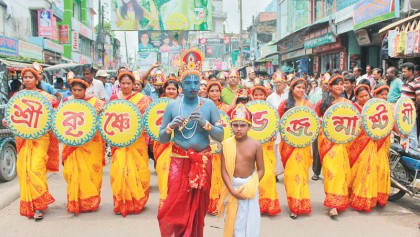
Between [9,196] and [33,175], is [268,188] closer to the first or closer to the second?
[33,175]

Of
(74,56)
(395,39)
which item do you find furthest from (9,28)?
(395,39)

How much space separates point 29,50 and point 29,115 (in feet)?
54.0

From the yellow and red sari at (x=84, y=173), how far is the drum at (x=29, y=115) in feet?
1.28

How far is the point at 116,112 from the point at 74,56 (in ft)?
99.0

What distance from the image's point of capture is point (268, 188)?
491 centimetres

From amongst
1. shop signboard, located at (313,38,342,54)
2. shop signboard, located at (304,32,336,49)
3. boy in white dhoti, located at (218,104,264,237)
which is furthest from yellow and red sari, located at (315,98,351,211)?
shop signboard, located at (313,38,342,54)

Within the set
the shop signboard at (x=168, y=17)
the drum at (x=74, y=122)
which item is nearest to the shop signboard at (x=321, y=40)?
the shop signboard at (x=168, y=17)

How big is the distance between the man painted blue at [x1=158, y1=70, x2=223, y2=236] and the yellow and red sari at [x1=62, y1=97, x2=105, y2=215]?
180 cm

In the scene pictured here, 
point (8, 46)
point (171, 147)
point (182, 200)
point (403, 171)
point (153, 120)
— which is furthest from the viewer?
point (8, 46)

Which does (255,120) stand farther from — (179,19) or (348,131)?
(179,19)

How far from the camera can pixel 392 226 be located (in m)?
4.60

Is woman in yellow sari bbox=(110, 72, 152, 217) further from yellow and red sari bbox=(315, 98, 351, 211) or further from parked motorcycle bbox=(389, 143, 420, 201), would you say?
parked motorcycle bbox=(389, 143, 420, 201)

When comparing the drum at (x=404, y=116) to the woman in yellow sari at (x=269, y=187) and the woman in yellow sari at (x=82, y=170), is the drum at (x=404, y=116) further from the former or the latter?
the woman in yellow sari at (x=82, y=170)

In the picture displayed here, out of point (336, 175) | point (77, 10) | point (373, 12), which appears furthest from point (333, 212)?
point (77, 10)
